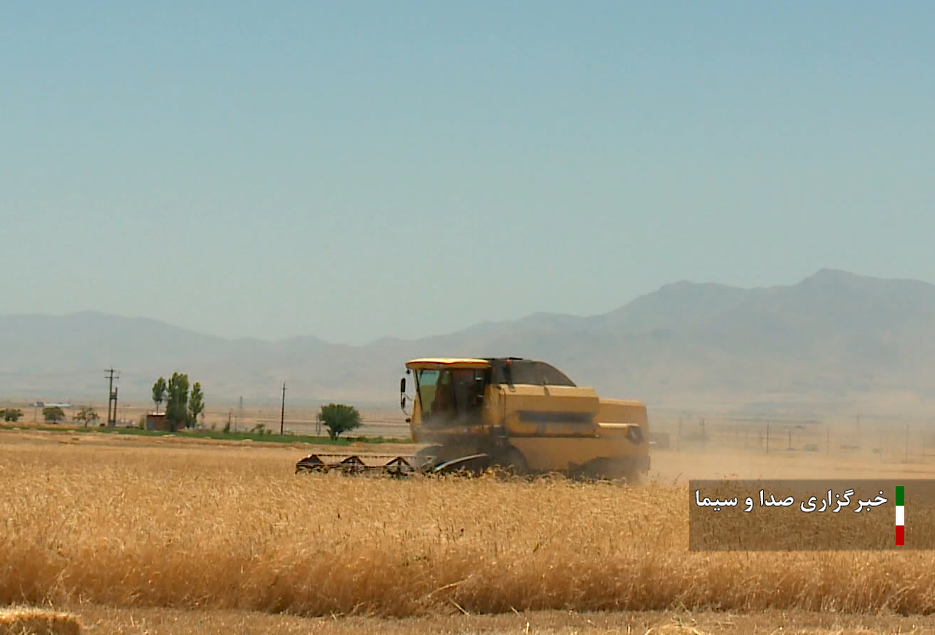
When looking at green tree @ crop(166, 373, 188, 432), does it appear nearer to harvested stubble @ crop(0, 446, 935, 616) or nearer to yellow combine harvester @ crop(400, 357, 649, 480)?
yellow combine harvester @ crop(400, 357, 649, 480)

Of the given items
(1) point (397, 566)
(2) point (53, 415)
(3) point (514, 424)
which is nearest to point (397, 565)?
(1) point (397, 566)

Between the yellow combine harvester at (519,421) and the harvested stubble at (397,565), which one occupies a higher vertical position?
the yellow combine harvester at (519,421)

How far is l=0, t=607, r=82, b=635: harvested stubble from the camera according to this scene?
347 inches

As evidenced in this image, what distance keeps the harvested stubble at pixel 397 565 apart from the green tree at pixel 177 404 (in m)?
100

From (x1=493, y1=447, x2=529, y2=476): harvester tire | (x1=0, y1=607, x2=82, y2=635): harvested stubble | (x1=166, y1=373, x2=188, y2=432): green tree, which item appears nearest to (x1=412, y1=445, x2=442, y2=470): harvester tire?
(x1=493, y1=447, x2=529, y2=476): harvester tire

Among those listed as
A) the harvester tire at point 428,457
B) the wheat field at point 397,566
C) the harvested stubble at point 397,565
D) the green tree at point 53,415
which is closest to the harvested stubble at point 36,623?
the wheat field at point 397,566

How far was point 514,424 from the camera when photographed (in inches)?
884

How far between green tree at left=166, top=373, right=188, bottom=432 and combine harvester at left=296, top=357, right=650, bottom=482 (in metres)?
90.8

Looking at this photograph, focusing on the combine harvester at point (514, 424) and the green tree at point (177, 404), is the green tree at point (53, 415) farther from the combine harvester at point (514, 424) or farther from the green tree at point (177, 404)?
the combine harvester at point (514, 424)

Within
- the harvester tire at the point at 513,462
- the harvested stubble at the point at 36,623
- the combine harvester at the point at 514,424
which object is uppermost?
the combine harvester at the point at 514,424

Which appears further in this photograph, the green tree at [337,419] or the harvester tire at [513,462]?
the green tree at [337,419]

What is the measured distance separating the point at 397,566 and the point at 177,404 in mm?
104903

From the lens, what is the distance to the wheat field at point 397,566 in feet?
37.2

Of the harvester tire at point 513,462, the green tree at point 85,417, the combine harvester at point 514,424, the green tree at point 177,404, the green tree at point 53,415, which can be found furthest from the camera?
the green tree at point 53,415
